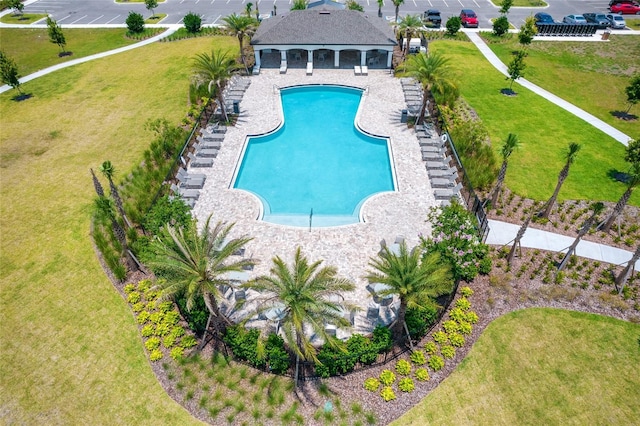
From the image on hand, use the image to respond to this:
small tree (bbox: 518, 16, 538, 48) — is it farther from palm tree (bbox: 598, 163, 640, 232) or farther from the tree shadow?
palm tree (bbox: 598, 163, 640, 232)

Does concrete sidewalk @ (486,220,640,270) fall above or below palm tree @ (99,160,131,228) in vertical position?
below

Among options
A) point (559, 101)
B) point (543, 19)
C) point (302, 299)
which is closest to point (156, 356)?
point (302, 299)

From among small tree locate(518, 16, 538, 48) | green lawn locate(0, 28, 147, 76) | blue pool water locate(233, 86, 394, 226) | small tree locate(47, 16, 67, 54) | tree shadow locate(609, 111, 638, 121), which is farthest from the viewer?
green lawn locate(0, 28, 147, 76)

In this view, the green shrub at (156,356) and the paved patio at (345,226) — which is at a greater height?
the paved patio at (345,226)

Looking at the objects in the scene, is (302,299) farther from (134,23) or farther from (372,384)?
(134,23)

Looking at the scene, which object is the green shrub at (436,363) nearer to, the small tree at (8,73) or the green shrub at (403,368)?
the green shrub at (403,368)

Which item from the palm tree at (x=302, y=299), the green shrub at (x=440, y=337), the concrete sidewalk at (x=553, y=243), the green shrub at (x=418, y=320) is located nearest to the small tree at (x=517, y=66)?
the concrete sidewalk at (x=553, y=243)

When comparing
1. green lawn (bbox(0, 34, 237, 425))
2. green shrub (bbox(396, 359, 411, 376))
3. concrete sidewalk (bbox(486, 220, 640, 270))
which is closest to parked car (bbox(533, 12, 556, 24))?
concrete sidewalk (bbox(486, 220, 640, 270))

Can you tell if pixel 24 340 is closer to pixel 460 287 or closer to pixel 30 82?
pixel 460 287
